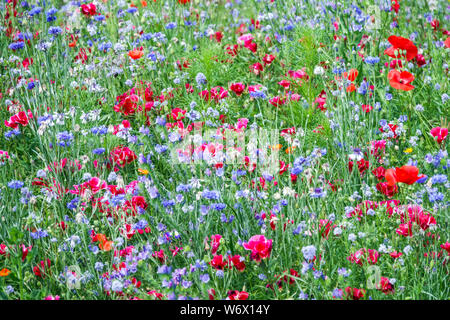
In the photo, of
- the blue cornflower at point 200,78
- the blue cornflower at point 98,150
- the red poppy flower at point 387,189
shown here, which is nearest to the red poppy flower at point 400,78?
the red poppy flower at point 387,189

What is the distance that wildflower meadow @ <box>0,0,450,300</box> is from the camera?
2164 mm

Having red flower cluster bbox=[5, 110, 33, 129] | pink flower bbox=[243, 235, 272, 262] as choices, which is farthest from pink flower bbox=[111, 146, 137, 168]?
pink flower bbox=[243, 235, 272, 262]

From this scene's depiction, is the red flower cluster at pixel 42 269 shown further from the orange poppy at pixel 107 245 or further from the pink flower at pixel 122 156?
the pink flower at pixel 122 156

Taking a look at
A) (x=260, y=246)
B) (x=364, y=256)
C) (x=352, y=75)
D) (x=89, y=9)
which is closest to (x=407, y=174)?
(x=364, y=256)

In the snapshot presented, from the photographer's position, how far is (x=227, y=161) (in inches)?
102

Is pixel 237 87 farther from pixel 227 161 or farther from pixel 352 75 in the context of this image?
pixel 227 161

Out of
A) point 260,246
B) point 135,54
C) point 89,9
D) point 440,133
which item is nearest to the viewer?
point 260,246

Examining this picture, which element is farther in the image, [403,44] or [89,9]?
[89,9]

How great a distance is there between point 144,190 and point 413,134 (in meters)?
1.41

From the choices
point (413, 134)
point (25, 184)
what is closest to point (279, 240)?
point (413, 134)

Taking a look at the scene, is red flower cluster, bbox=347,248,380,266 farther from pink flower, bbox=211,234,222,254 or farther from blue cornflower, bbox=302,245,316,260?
pink flower, bbox=211,234,222,254

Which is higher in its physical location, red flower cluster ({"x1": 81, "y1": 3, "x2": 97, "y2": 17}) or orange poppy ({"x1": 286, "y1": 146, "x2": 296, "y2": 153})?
red flower cluster ({"x1": 81, "y1": 3, "x2": 97, "y2": 17})

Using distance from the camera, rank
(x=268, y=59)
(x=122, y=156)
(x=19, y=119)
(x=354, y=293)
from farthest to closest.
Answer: (x=268, y=59), (x=19, y=119), (x=122, y=156), (x=354, y=293)

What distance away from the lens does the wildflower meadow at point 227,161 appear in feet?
7.10
